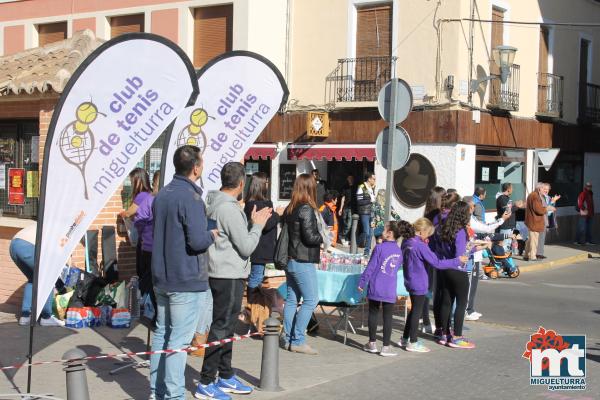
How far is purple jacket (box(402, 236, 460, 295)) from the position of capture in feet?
29.6

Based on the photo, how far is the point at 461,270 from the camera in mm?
9258

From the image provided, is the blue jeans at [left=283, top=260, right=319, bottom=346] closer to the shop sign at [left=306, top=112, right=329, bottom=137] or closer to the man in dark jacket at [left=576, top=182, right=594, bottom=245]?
the shop sign at [left=306, top=112, right=329, bottom=137]

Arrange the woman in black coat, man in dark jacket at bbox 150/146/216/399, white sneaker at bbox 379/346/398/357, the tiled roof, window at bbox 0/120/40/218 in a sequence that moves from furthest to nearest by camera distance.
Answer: window at bbox 0/120/40/218 → the tiled roof → the woman in black coat → white sneaker at bbox 379/346/398/357 → man in dark jacket at bbox 150/146/216/399

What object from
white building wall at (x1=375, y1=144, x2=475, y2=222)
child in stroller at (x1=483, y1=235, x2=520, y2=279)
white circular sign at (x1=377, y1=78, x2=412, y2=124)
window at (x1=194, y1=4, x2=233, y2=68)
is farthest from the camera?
window at (x1=194, y1=4, x2=233, y2=68)

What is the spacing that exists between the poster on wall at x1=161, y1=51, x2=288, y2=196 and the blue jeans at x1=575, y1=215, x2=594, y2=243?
50.4 feet

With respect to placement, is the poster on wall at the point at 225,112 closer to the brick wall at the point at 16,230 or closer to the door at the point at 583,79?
the brick wall at the point at 16,230

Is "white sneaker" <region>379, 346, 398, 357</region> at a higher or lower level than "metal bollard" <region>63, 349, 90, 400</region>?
lower

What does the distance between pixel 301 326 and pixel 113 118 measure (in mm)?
2982

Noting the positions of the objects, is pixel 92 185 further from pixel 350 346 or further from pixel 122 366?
pixel 350 346

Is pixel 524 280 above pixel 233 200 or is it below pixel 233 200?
below

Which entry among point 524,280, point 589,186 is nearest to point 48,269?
point 524,280

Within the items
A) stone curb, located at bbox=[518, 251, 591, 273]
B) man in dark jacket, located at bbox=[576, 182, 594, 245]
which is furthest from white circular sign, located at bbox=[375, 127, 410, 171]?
man in dark jacket, located at bbox=[576, 182, 594, 245]

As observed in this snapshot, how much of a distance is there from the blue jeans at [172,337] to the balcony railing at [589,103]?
2092 cm

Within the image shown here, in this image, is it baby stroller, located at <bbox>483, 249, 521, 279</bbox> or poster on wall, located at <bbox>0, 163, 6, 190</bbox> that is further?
baby stroller, located at <bbox>483, 249, 521, 279</bbox>
